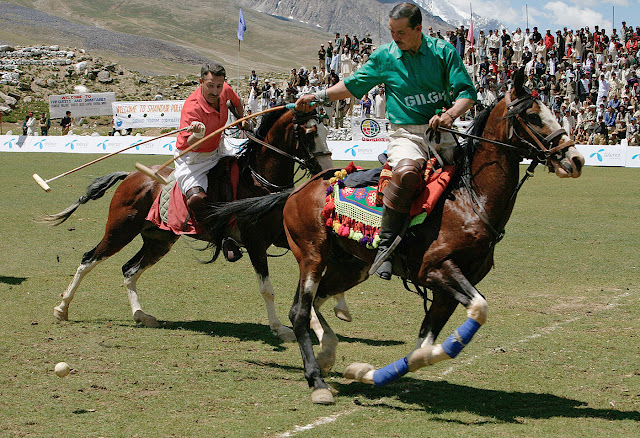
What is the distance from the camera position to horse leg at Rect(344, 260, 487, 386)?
554cm

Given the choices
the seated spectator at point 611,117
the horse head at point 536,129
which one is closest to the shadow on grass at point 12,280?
the horse head at point 536,129

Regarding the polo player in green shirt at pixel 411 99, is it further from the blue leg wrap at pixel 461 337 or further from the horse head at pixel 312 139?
the horse head at pixel 312 139

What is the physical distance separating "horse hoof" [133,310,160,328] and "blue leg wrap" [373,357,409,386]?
3.48 metres

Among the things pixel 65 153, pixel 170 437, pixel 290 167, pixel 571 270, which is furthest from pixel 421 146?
pixel 65 153

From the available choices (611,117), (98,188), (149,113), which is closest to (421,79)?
(98,188)

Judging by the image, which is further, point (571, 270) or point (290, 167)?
point (571, 270)

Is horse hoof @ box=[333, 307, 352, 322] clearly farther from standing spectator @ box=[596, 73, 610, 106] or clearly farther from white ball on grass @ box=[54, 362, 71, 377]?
standing spectator @ box=[596, 73, 610, 106]

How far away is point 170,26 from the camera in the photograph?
617ft

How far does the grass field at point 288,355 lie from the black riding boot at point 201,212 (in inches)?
36.1

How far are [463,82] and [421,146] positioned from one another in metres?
0.64

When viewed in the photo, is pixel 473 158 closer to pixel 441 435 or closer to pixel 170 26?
pixel 441 435

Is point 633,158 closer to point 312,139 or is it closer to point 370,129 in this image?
point 370,129

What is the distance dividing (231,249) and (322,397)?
289 cm

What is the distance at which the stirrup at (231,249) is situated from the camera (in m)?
8.33
